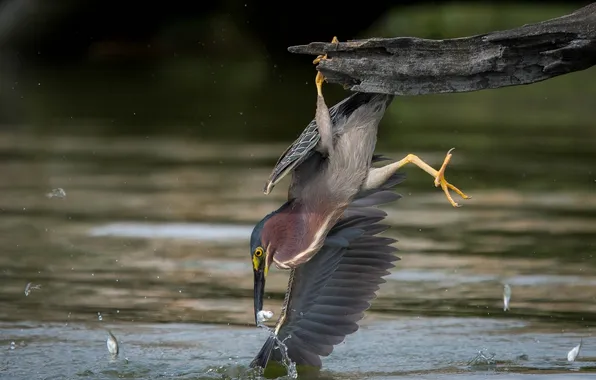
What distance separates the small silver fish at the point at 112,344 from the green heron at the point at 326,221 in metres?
0.78

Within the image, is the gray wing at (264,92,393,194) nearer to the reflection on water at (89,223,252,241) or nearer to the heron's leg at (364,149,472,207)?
the heron's leg at (364,149,472,207)

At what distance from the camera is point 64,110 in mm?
17812

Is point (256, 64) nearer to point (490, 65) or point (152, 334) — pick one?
point (152, 334)

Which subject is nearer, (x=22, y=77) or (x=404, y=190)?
(x=404, y=190)

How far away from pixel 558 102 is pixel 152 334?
12560 millimetres

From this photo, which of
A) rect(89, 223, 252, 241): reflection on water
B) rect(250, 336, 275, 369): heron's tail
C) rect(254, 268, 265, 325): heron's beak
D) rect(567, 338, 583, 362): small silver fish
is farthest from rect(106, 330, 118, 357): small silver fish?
rect(89, 223, 252, 241): reflection on water

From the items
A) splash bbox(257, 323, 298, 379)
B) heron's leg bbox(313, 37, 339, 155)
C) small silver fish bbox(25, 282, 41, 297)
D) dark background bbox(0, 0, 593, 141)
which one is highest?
heron's leg bbox(313, 37, 339, 155)

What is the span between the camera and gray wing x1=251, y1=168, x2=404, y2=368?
697 centimetres

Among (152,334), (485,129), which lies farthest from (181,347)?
(485,129)

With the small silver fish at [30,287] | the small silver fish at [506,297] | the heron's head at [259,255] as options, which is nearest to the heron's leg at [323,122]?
the heron's head at [259,255]

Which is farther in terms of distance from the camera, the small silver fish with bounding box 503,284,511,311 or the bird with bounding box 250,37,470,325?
the small silver fish with bounding box 503,284,511,311

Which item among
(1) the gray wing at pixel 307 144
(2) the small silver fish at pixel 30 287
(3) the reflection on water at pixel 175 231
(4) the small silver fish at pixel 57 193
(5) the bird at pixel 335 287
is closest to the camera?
(1) the gray wing at pixel 307 144

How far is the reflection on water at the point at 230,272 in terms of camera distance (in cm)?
712

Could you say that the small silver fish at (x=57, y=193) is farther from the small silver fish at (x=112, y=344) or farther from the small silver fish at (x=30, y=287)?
the small silver fish at (x=112, y=344)
